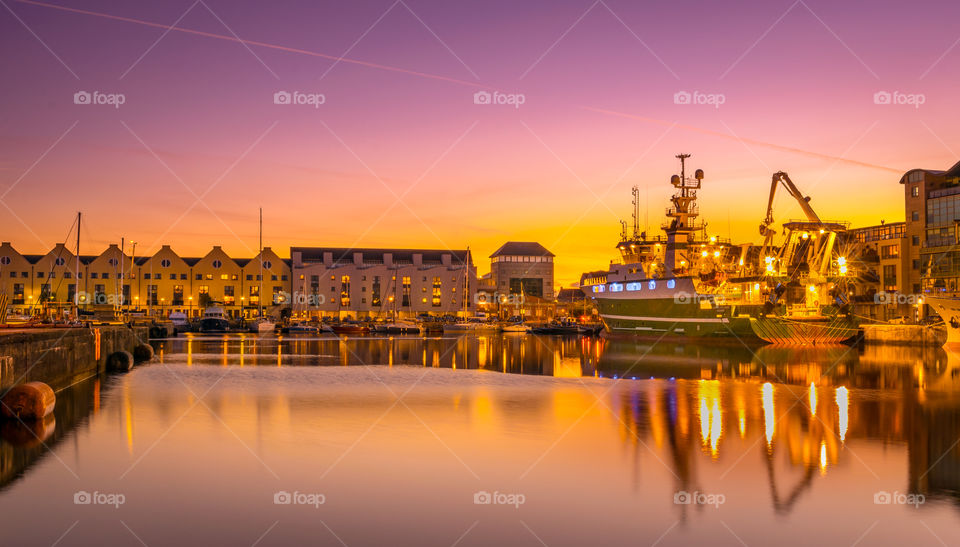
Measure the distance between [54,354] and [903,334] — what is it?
194 feet

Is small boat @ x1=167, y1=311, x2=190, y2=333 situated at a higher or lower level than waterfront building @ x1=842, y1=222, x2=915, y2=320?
lower

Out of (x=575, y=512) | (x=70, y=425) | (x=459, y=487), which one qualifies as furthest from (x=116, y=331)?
(x=575, y=512)

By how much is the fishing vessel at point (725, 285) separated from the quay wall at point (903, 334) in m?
4.35

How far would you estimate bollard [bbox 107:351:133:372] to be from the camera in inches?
1516

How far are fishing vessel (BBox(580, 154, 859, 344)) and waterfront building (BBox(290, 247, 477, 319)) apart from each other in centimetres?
4182

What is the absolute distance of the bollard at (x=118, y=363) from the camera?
38.5m

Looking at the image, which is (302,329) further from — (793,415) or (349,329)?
(793,415)

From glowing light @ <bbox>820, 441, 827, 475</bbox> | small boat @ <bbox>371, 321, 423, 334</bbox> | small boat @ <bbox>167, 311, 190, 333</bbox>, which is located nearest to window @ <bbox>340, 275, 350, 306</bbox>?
small boat @ <bbox>167, 311, 190, 333</bbox>

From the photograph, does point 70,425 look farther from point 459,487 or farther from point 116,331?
point 116,331

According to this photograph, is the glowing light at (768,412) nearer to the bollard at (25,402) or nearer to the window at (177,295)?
the bollard at (25,402)

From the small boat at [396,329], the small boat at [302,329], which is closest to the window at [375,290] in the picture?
the small boat at [302,329]

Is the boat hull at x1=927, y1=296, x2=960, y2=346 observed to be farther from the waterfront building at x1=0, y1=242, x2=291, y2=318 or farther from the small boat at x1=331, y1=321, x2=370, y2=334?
the waterfront building at x1=0, y1=242, x2=291, y2=318

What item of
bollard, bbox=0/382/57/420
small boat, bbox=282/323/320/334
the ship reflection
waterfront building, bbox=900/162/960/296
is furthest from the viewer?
small boat, bbox=282/323/320/334

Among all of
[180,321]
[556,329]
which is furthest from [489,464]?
[180,321]
